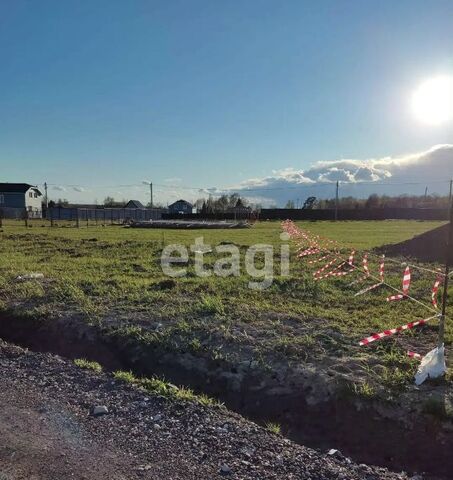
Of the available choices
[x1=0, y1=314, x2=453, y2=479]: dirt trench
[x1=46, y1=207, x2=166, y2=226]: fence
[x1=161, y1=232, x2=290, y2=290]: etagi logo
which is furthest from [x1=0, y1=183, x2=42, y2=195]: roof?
[x1=0, y1=314, x2=453, y2=479]: dirt trench

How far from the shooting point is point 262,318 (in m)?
6.29

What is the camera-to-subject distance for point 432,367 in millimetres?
4410

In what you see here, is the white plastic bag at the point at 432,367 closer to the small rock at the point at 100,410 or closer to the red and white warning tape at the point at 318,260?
the small rock at the point at 100,410

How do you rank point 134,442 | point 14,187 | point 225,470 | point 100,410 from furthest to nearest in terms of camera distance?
point 14,187
point 100,410
point 134,442
point 225,470

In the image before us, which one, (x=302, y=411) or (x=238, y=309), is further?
(x=238, y=309)

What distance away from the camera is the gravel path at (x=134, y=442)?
9.87ft

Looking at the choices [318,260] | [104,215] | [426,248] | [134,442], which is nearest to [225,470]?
[134,442]

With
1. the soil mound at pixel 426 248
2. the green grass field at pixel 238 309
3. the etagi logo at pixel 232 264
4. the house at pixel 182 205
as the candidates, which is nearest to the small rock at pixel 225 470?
the green grass field at pixel 238 309

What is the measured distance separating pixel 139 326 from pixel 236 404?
6.93ft

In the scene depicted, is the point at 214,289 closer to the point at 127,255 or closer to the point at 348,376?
the point at 348,376

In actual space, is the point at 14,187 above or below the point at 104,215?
above

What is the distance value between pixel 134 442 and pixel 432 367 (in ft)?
9.48

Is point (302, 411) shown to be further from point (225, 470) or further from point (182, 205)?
point (182, 205)

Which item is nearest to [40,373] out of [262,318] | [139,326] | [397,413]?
[139,326]
